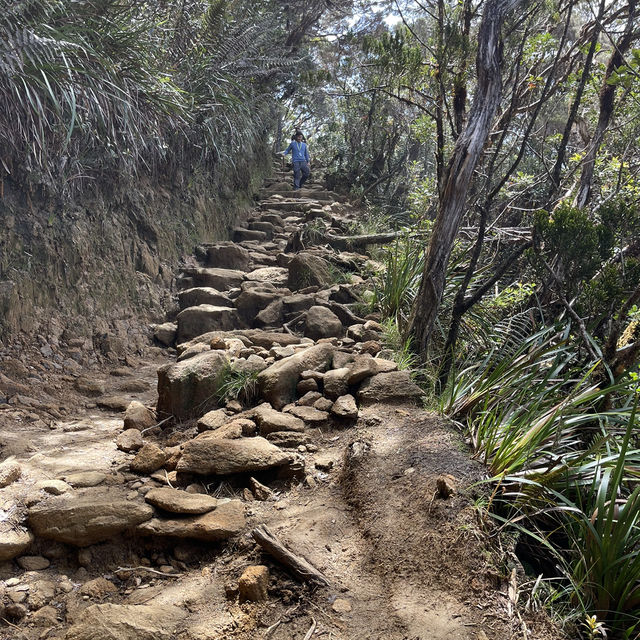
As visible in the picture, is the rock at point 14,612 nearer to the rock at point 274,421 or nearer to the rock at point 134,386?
the rock at point 274,421

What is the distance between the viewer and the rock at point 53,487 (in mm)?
2338

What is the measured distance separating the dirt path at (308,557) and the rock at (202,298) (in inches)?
111

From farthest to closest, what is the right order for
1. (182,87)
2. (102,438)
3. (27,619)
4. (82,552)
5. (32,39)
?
(182,87)
(32,39)
(102,438)
(82,552)
(27,619)

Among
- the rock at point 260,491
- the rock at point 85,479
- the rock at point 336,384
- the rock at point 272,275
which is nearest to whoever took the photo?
the rock at point 85,479

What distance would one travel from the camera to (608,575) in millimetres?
1870

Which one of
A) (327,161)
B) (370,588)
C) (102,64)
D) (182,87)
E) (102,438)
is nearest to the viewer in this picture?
(370,588)

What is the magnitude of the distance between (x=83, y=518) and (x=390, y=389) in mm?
1904

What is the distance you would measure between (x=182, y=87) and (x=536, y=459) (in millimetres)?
5615

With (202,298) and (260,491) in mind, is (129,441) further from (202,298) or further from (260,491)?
(202,298)

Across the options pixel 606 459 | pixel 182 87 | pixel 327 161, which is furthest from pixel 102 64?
pixel 327 161

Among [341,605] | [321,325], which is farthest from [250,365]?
[341,605]

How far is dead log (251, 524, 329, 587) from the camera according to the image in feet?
6.54

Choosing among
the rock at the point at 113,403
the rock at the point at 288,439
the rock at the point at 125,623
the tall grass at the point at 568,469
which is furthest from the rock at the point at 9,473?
the tall grass at the point at 568,469

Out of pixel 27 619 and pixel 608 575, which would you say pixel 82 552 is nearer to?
pixel 27 619
